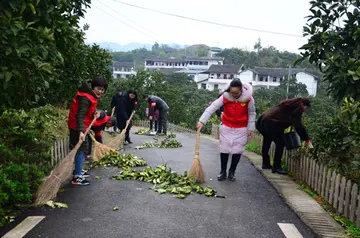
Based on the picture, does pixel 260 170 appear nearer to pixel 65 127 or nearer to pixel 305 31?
pixel 305 31

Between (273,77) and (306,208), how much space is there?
62570 mm

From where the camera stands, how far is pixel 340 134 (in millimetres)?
5102

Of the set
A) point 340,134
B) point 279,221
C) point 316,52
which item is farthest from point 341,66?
point 279,221

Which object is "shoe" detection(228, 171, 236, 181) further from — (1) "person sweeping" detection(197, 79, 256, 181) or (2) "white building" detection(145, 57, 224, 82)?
(2) "white building" detection(145, 57, 224, 82)

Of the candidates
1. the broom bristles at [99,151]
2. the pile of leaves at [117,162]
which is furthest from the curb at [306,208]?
the broom bristles at [99,151]

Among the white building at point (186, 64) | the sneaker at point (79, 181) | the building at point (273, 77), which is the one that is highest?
the white building at point (186, 64)

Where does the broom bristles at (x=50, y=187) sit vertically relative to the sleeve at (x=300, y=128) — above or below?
below

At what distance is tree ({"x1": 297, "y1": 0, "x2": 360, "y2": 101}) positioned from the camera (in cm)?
590

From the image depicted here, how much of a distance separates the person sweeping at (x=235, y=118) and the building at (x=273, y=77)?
193ft

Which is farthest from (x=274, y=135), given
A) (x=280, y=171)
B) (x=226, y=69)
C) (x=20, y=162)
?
(x=226, y=69)

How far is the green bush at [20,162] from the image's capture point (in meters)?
4.20

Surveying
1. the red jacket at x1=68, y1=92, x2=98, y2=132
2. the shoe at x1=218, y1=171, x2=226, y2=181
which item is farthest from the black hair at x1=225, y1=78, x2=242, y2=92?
the red jacket at x1=68, y1=92, x2=98, y2=132

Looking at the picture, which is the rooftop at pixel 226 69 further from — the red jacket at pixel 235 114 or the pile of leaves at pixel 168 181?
the pile of leaves at pixel 168 181

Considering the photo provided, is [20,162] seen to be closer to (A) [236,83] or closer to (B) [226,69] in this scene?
(A) [236,83]
